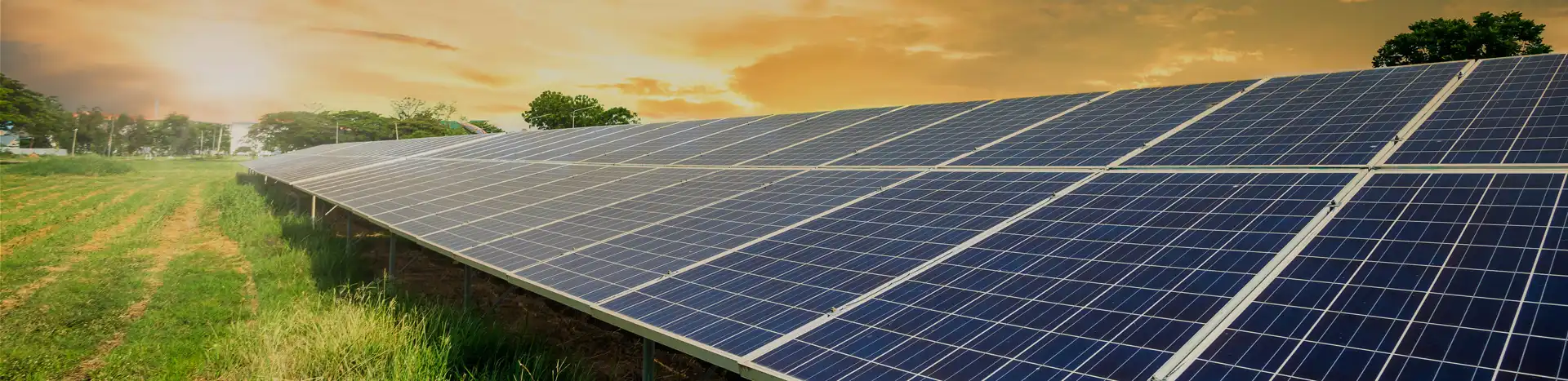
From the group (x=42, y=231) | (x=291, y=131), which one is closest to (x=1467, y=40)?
(x=42, y=231)

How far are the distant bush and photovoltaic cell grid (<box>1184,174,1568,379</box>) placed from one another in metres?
90.9

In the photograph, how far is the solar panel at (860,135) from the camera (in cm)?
1598

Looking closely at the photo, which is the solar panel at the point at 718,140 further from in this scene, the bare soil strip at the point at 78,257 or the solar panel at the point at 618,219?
the bare soil strip at the point at 78,257

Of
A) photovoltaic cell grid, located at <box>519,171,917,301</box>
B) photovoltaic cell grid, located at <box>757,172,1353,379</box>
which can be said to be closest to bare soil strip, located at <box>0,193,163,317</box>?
photovoltaic cell grid, located at <box>519,171,917,301</box>

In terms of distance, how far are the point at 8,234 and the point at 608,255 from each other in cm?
3719

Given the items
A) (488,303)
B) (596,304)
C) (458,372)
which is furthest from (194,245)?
(596,304)

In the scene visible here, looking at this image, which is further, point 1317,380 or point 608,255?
point 608,255

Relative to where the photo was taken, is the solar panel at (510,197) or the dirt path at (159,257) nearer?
the dirt path at (159,257)

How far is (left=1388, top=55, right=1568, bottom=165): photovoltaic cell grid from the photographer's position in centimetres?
848

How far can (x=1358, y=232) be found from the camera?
22.7ft

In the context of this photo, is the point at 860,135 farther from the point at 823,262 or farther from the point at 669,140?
the point at 823,262

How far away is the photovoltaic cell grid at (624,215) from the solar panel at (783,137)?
2277 mm

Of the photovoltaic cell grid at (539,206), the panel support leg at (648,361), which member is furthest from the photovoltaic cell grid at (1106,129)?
the photovoltaic cell grid at (539,206)

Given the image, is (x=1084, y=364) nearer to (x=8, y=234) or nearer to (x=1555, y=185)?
(x=1555, y=185)
